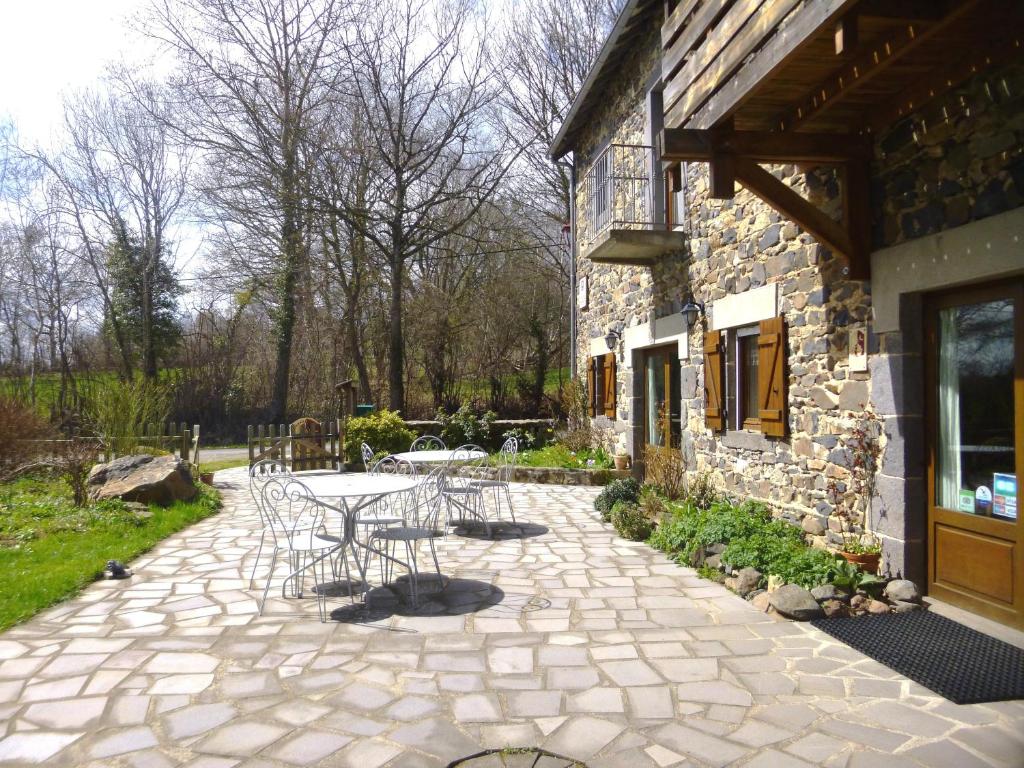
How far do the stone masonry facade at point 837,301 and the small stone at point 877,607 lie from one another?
308 millimetres

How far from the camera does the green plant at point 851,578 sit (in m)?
4.58

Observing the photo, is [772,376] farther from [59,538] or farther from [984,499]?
[59,538]

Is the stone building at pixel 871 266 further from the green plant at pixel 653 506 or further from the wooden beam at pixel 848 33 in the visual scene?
the green plant at pixel 653 506

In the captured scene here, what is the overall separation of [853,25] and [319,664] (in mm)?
4290

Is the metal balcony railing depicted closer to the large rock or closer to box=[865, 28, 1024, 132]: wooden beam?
box=[865, 28, 1024, 132]: wooden beam

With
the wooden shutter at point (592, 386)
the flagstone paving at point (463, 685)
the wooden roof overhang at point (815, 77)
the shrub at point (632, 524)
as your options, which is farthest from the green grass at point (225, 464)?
the wooden roof overhang at point (815, 77)

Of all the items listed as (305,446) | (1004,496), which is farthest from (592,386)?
(1004,496)

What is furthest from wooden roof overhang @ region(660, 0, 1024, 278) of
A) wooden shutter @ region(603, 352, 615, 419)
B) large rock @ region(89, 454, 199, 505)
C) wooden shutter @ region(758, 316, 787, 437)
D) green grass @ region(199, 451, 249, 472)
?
green grass @ region(199, 451, 249, 472)

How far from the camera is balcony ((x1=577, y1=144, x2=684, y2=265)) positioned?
8.07 m

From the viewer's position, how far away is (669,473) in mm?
7688

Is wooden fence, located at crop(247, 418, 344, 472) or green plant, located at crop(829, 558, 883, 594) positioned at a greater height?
wooden fence, located at crop(247, 418, 344, 472)

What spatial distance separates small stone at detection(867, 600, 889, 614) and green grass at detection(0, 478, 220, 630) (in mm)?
5436

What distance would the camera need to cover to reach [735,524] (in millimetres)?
5715

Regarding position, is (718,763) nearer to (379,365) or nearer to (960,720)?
(960,720)
